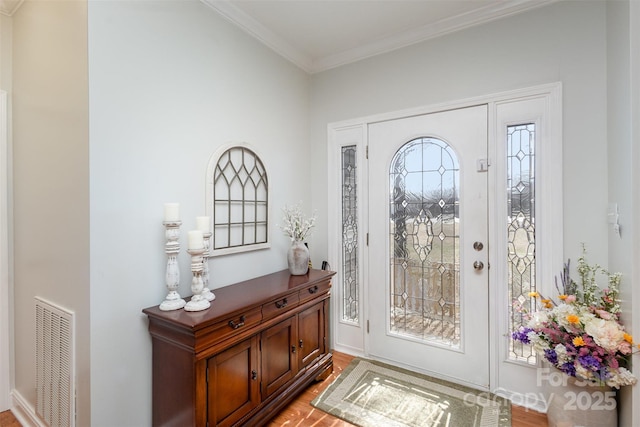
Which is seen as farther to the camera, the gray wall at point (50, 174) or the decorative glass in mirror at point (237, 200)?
the decorative glass in mirror at point (237, 200)

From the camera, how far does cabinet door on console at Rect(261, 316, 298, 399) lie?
1839 millimetres

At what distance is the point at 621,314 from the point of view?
1.61 metres

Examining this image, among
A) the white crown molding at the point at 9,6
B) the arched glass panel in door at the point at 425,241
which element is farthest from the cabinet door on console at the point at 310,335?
the white crown molding at the point at 9,6

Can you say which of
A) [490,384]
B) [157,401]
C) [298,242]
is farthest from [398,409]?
[157,401]

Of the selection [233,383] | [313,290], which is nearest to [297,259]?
[313,290]

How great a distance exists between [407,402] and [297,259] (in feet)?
4.14

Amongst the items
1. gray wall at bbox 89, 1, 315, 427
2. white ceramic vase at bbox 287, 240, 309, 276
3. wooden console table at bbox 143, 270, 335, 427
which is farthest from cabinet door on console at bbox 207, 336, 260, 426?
white ceramic vase at bbox 287, 240, 309, 276

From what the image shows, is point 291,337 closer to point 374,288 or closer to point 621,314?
point 374,288

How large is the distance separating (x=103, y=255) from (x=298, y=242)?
4.17ft

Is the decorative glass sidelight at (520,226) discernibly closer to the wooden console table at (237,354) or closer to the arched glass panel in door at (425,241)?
the arched glass panel in door at (425,241)

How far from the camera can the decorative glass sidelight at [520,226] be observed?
80.3 inches

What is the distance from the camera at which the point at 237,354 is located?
1649 mm

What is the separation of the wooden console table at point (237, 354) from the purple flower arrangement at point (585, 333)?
1.40 m

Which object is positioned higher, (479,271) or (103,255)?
(103,255)
